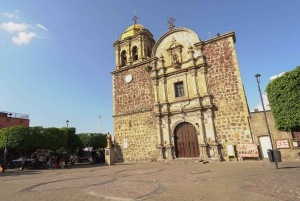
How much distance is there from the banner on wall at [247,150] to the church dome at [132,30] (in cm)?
1723

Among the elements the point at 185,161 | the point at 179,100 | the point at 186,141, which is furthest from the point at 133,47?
the point at 185,161

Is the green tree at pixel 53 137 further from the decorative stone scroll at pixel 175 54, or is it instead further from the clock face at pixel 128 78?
the decorative stone scroll at pixel 175 54

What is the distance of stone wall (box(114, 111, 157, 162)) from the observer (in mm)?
17984

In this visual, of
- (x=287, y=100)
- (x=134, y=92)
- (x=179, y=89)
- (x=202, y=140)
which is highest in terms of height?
(x=134, y=92)

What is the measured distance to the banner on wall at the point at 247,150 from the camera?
13570 mm

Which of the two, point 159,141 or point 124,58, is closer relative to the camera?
point 159,141

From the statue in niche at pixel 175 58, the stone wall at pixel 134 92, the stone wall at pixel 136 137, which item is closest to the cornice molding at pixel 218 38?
the statue in niche at pixel 175 58

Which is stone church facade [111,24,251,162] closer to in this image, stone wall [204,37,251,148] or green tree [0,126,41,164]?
stone wall [204,37,251,148]

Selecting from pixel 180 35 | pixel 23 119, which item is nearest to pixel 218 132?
pixel 180 35

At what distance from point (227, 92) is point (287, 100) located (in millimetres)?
5728

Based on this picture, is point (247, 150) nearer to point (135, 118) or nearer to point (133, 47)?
point (135, 118)

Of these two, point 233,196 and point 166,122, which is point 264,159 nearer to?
point 166,122

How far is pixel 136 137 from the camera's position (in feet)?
61.7

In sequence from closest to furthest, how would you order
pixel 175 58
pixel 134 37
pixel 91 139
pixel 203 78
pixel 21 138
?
pixel 203 78, pixel 175 58, pixel 21 138, pixel 134 37, pixel 91 139
